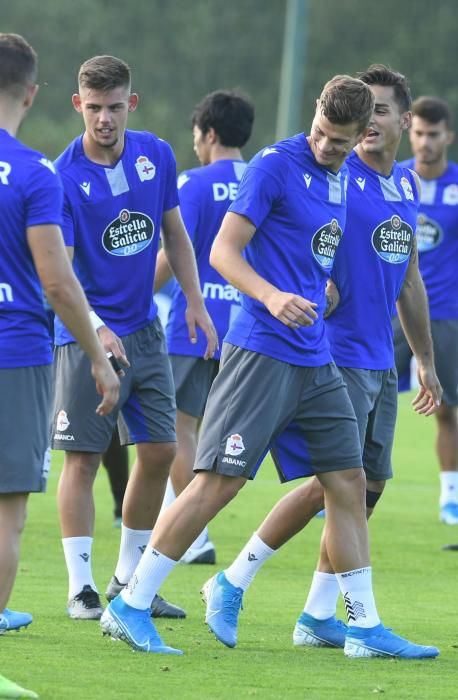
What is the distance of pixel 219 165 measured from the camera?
28.5 ft

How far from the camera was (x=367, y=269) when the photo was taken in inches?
252

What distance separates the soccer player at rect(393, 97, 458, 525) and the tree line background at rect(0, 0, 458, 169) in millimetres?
31802

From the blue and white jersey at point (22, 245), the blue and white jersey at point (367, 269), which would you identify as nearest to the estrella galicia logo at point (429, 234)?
the blue and white jersey at point (367, 269)

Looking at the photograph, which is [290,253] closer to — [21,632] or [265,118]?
[21,632]

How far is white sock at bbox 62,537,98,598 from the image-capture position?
663cm

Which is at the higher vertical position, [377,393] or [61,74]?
[377,393]

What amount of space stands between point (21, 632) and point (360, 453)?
1571mm

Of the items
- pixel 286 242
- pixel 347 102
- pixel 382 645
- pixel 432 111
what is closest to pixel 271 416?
pixel 286 242

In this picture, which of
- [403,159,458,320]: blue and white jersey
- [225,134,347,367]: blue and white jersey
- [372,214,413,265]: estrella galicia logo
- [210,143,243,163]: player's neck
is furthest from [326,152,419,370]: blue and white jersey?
[403,159,458,320]: blue and white jersey

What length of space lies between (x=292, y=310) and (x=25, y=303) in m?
0.95

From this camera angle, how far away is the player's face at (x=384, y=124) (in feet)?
21.3

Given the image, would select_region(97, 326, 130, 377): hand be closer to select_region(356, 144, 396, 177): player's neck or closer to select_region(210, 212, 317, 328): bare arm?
select_region(210, 212, 317, 328): bare arm

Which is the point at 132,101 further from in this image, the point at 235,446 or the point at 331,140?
the point at 235,446

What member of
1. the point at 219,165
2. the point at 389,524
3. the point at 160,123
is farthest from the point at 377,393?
the point at 160,123
